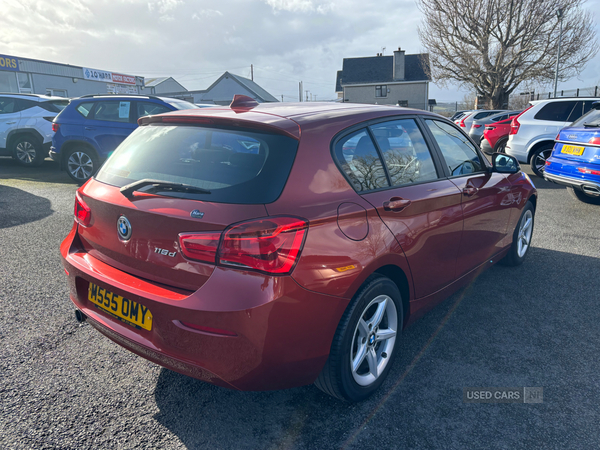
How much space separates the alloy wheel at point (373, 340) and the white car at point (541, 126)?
8.41 meters

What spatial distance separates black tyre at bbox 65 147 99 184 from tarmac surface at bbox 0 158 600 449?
548 cm

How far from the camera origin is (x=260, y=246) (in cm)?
190

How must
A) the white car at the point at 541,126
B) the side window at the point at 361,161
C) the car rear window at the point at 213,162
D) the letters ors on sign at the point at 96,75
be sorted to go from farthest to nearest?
the letters ors on sign at the point at 96,75 → the white car at the point at 541,126 → the side window at the point at 361,161 → the car rear window at the point at 213,162

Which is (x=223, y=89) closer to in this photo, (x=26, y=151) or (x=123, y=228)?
(x=26, y=151)

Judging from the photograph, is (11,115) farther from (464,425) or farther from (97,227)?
(464,425)

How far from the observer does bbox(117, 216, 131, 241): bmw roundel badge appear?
221cm

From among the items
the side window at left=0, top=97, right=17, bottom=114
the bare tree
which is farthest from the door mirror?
the bare tree

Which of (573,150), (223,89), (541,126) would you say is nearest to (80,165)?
(573,150)

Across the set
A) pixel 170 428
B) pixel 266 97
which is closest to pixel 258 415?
pixel 170 428

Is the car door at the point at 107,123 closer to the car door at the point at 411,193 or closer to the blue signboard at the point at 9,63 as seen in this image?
the car door at the point at 411,193

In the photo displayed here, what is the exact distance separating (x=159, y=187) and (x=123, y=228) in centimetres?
28

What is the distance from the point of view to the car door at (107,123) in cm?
881

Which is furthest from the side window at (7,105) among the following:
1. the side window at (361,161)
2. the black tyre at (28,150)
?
the side window at (361,161)

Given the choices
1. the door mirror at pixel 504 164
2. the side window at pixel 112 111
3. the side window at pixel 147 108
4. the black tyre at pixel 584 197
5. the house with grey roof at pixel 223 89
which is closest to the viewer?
the door mirror at pixel 504 164
